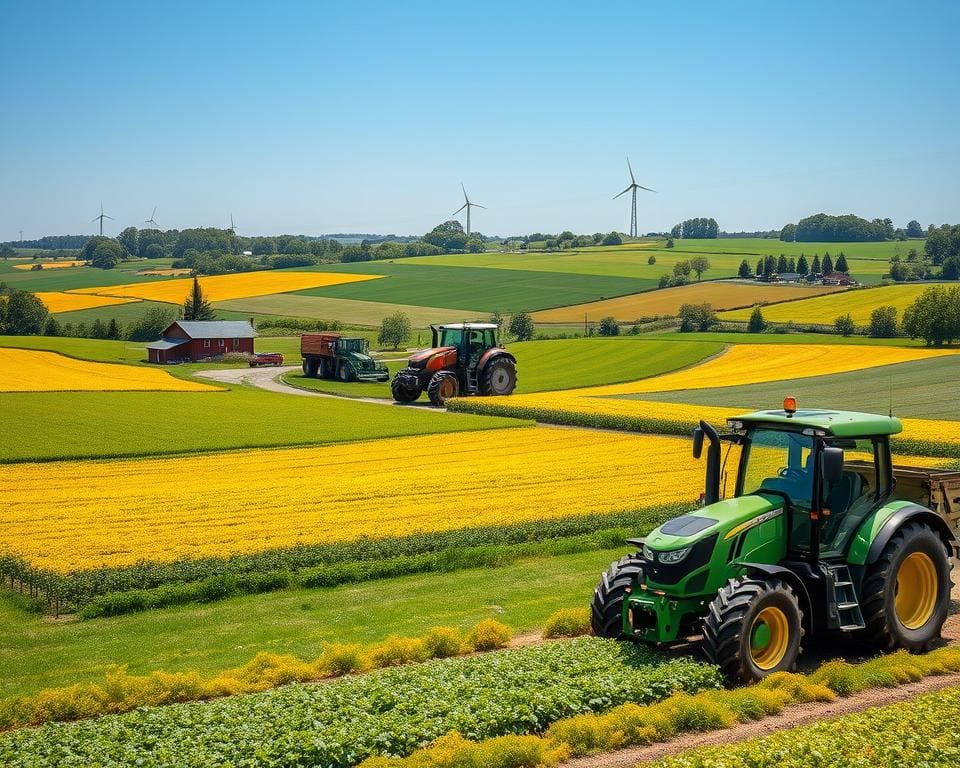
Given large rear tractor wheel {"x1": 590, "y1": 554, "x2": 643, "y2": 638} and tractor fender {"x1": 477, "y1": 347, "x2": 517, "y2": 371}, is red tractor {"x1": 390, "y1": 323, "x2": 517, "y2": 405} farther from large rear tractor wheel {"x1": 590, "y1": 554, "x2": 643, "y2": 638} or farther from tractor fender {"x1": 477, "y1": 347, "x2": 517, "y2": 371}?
large rear tractor wheel {"x1": 590, "y1": 554, "x2": 643, "y2": 638}

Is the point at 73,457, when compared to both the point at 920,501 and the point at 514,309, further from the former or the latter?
the point at 514,309

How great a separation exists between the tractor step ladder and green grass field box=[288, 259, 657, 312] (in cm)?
8903

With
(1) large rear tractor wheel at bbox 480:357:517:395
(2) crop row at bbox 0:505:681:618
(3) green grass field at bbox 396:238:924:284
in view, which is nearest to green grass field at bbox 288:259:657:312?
(3) green grass field at bbox 396:238:924:284

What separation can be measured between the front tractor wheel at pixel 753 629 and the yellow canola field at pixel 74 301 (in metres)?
110

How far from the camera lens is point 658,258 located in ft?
495

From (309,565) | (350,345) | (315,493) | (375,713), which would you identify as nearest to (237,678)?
(375,713)

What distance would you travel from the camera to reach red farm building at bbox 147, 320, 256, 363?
247 feet

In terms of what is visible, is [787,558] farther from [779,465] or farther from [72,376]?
[72,376]

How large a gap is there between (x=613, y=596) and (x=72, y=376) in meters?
51.2

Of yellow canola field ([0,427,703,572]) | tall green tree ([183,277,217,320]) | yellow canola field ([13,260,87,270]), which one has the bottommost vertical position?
yellow canola field ([0,427,703,572])

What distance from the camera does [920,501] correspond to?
47.2ft

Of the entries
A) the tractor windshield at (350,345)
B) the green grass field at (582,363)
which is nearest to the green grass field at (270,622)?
the green grass field at (582,363)

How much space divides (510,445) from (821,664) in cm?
2265

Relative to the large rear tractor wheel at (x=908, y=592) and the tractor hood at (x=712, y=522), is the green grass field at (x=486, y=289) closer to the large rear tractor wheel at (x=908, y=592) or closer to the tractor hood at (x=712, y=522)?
the large rear tractor wheel at (x=908, y=592)
